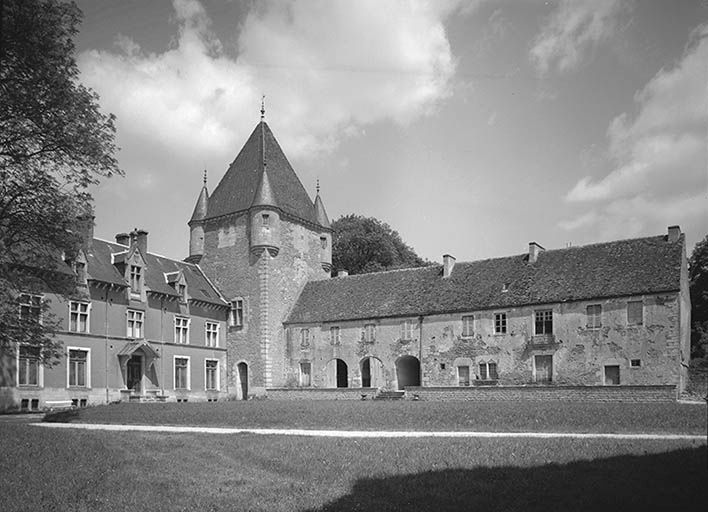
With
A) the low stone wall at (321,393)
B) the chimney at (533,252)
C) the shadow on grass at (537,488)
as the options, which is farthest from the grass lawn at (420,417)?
the chimney at (533,252)

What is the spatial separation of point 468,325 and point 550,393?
8094 mm

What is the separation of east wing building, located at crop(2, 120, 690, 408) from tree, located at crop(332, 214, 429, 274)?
36.1ft

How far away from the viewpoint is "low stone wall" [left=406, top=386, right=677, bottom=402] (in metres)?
27.9

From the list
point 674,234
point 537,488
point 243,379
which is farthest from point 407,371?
point 537,488

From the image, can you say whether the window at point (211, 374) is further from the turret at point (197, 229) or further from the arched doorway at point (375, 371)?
the arched doorway at point (375, 371)

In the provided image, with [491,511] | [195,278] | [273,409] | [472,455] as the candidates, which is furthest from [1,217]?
[195,278]

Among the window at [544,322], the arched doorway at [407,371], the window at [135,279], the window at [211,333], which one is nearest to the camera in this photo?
the window at [544,322]

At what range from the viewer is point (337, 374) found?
43.7 m

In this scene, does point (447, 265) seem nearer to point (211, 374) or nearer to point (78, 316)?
point (211, 374)

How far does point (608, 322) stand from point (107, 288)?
86.1ft

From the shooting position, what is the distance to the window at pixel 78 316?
112 ft

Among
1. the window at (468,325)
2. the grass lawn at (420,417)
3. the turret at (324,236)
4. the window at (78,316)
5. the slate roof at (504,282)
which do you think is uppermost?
the turret at (324,236)

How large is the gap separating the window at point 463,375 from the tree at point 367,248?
2215 cm

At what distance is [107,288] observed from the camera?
3625 cm
